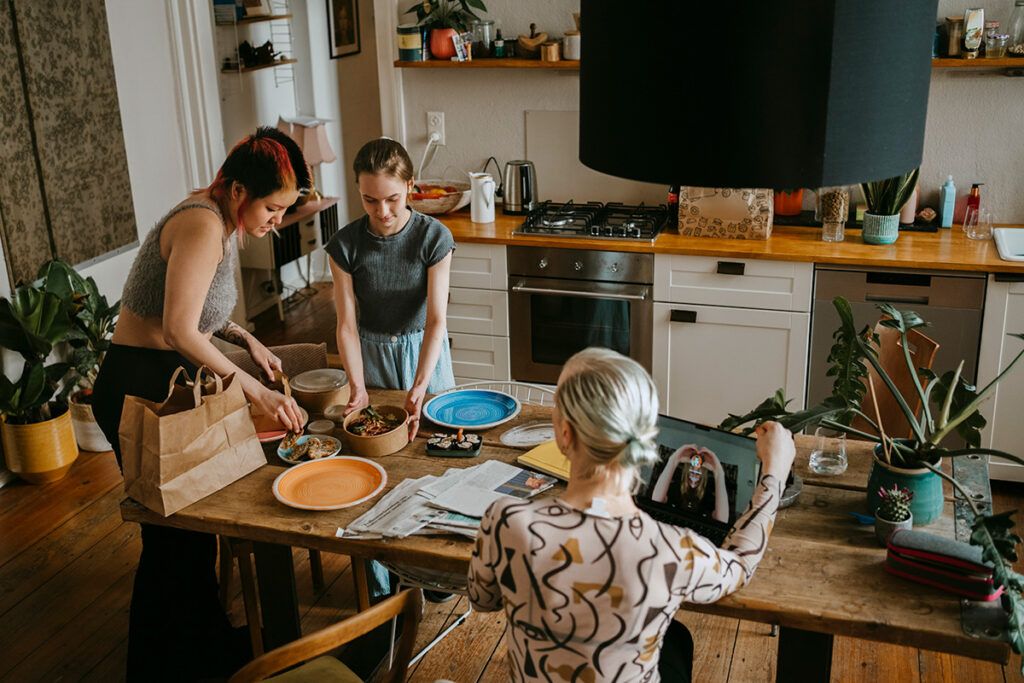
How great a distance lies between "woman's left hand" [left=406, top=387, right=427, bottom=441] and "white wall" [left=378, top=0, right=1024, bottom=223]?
213 cm

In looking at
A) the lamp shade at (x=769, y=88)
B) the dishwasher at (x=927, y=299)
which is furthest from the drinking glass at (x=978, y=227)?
the lamp shade at (x=769, y=88)

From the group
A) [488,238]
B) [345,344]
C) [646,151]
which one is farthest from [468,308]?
[646,151]

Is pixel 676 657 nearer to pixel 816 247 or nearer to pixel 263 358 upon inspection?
pixel 263 358

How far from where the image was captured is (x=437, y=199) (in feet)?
14.3

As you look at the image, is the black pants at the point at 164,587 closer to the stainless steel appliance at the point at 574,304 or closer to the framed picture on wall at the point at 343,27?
the stainless steel appliance at the point at 574,304

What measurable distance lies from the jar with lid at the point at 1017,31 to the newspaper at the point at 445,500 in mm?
2735

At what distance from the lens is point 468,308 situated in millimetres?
4285

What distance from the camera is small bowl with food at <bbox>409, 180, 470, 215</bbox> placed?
436 centimetres

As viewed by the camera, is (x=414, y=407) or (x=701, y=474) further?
(x=414, y=407)

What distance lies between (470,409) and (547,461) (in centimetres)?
39

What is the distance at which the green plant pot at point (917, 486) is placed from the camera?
2.04m

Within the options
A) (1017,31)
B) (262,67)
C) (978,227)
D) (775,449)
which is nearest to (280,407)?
(775,449)

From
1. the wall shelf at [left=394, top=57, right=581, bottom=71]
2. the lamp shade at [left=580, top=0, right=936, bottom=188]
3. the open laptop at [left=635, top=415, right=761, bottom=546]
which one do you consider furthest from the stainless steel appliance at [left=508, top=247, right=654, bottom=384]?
the lamp shade at [left=580, top=0, right=936, bottom=188]

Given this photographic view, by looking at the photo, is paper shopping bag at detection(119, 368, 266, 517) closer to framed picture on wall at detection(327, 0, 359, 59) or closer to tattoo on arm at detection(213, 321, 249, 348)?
tattoo on arm at detection(213, 321, 249, 348)
